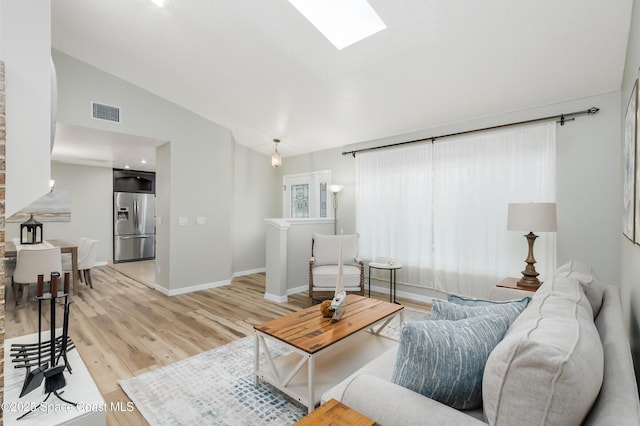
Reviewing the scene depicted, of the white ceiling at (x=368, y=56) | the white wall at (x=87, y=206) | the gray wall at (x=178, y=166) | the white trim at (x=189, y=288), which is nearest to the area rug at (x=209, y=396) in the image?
the white trim at (x=189, y=288)

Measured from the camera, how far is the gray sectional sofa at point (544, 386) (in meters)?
0.71

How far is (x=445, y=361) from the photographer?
1.00 m

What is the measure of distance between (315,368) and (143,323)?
90.7 inches

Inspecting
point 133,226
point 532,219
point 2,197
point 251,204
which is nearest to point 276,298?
point 251,204

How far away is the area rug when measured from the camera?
1880 millimetres

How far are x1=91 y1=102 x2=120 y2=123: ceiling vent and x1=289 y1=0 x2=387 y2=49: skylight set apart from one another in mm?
2922

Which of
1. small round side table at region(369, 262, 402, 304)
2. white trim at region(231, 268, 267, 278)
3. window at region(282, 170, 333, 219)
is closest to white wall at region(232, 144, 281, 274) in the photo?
white trim at region(231, 268, 267, 278)

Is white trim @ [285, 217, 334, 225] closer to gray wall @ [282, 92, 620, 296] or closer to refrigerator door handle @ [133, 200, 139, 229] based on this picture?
gray wall @ [282, 92, 620, 296]

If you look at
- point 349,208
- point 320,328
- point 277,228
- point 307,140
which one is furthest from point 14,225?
point 320,328

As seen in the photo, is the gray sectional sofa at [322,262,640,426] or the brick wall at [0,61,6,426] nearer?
the gray sectional sofa at [322,262,640,426]

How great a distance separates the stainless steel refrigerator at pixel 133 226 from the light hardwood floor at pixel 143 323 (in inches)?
86.6

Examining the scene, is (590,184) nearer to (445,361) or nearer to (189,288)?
(445,361)

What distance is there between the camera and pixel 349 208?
199 inches

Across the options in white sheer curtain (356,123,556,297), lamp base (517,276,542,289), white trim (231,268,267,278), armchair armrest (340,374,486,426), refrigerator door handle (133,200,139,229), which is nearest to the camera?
armchair armrest (340,374,486,426)
